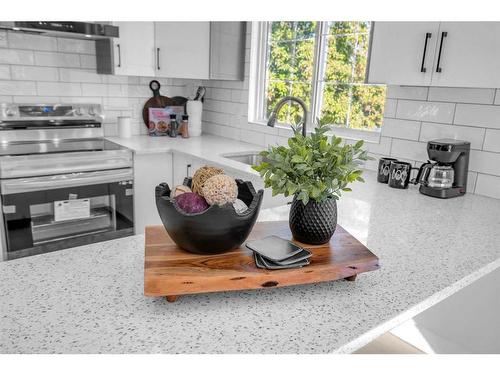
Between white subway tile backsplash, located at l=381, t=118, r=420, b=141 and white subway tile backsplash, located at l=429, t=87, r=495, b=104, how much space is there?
0.16m

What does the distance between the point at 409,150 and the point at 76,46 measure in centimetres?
236

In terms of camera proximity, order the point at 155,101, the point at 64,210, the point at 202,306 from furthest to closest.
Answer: the point at 155,101 → the point at 64,210 → the point at 202,306

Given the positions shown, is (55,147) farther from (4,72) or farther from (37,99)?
(4,72)

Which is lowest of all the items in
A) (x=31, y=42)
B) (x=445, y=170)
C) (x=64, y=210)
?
(x=64, y=210)

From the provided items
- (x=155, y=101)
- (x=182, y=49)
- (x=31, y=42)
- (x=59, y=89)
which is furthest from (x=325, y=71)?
(x=31, y=42)

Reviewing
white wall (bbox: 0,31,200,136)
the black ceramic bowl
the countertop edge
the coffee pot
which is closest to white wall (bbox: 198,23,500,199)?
the coffee pot

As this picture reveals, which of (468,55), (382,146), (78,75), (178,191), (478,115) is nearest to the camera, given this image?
(178,191)

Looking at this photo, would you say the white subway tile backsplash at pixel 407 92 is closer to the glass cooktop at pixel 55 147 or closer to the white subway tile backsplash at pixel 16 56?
the glass cooktop at pixel 55 147

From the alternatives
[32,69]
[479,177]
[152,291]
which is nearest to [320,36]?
[479,177]

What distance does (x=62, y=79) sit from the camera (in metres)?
2.84

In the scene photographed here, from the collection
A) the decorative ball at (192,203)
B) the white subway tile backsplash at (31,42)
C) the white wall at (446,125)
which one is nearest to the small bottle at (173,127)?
the white subway tile backsplash at (31,42)

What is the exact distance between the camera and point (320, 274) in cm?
86

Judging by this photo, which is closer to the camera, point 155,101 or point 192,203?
point 192,203
